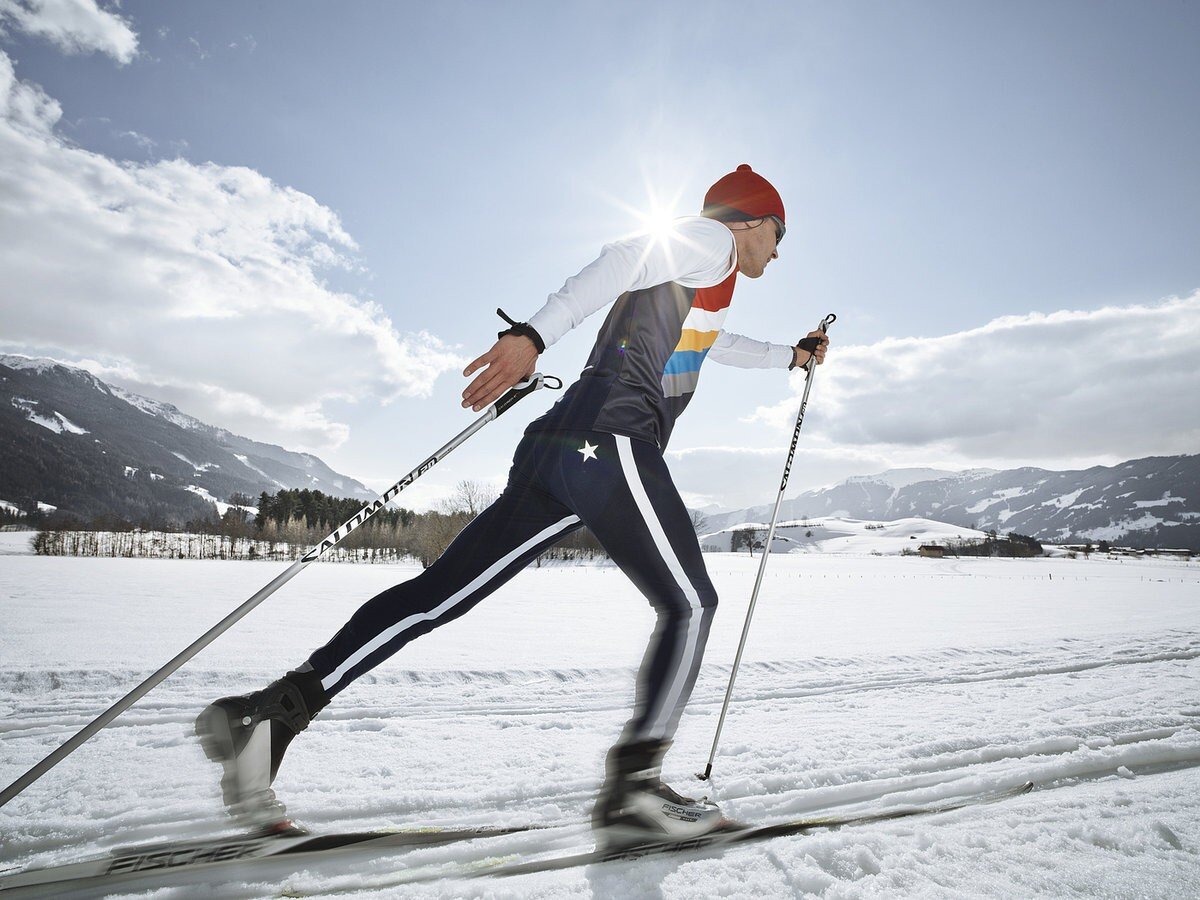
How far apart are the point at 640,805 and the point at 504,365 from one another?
1.38m

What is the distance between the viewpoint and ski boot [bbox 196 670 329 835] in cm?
163

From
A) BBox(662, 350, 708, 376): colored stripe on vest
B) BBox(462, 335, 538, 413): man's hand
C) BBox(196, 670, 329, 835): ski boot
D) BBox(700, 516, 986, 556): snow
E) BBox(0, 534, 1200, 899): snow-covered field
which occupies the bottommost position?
BBox(700, 516, 986, 556): snow

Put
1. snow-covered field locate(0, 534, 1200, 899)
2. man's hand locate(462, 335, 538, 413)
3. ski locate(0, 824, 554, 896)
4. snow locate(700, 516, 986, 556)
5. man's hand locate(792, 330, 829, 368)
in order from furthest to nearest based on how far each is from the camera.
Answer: snow locate(700, 516, 986, 556)
man's hand locate(792, 330, 829, 368)
man's hand locate(462, 335, 538, 413)
snow-covered field locate(0, 534, 1200, 899)
ski locate(0, 824, 554, 896)

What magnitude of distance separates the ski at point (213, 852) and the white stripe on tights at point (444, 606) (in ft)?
1.36

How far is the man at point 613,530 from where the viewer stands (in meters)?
1.67

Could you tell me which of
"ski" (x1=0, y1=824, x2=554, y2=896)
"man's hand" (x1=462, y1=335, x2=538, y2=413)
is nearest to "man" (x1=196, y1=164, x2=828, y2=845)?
"man's hand" (x1=462, y1=335, x2=538, y2=413)

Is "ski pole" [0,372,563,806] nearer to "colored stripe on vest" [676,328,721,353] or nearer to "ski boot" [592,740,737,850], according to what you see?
"colored stripe on vest" [676,328,721,353]

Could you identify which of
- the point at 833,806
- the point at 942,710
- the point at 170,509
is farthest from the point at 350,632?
the point at 170,509

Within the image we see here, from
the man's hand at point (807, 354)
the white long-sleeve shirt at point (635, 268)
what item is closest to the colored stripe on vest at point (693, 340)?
the white long-sleeve shirt at point (635, 268)

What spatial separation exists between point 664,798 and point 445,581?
97cm

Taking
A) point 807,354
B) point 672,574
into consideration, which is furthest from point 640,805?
point 807,354

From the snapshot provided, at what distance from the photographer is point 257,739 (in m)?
1.67

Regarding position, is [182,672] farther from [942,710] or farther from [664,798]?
[942,710]

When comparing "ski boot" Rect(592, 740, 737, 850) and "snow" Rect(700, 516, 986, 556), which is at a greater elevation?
"ski boot" Rect(592, 740, 737, 850)
